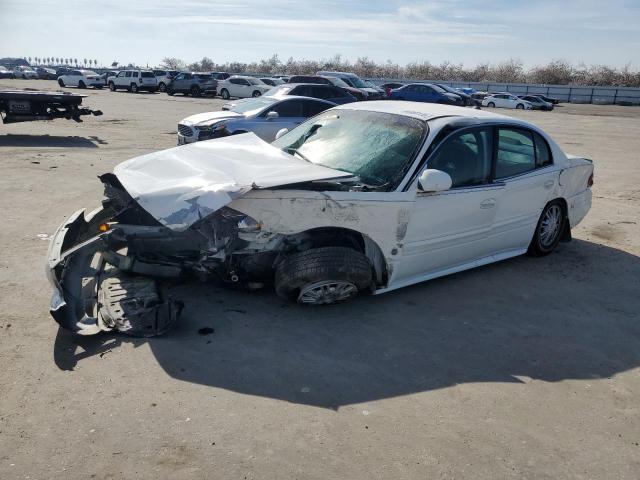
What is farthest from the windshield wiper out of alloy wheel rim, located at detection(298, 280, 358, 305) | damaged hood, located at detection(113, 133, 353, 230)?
alloy wheel rim, located at detection(298, 280, 358, 305)

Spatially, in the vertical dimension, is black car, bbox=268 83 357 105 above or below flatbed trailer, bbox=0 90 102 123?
above

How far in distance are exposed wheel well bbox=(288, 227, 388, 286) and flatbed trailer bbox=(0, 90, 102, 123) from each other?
485 inches

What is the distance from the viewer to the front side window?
4738 millimetres

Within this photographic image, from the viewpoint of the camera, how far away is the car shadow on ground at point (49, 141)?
1302 centimetres

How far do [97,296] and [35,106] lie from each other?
1194cm

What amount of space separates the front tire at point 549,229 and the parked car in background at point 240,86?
27.7 meters

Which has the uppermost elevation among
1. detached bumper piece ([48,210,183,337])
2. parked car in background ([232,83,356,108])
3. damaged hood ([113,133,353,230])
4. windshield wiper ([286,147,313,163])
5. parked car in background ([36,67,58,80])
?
parked car in background ([36,67,58,80])

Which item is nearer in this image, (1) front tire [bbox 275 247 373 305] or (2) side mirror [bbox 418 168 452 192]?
(1) front tire [bbox 275 247 373 305]

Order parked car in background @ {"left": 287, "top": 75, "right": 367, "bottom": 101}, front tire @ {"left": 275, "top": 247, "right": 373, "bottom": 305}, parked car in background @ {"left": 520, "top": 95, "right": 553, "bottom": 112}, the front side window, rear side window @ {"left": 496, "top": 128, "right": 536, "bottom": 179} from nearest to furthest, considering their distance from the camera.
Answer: front tire @ {"left": 275, "top": 247, "right": 373, "bottom": 305}
the front side window
rear side window @ {"left": 496, "top": 128, "right": 536, "bottom": 179}
parked car in background @ {"left": 287, "top": 75, "right": 367, "bottom": 101}
parked car in background @ {"left": 520, "top": 95, "right": 553, "bottom": 112}

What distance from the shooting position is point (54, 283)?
3.79 metres

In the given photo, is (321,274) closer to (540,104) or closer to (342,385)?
(342,385)

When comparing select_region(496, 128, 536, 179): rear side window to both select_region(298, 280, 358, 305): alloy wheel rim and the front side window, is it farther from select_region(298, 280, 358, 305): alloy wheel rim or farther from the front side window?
select_region(298, 280, 358, 305): alloy wheel rim

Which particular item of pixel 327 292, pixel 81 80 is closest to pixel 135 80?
pixel 81 80

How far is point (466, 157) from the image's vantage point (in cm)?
495
